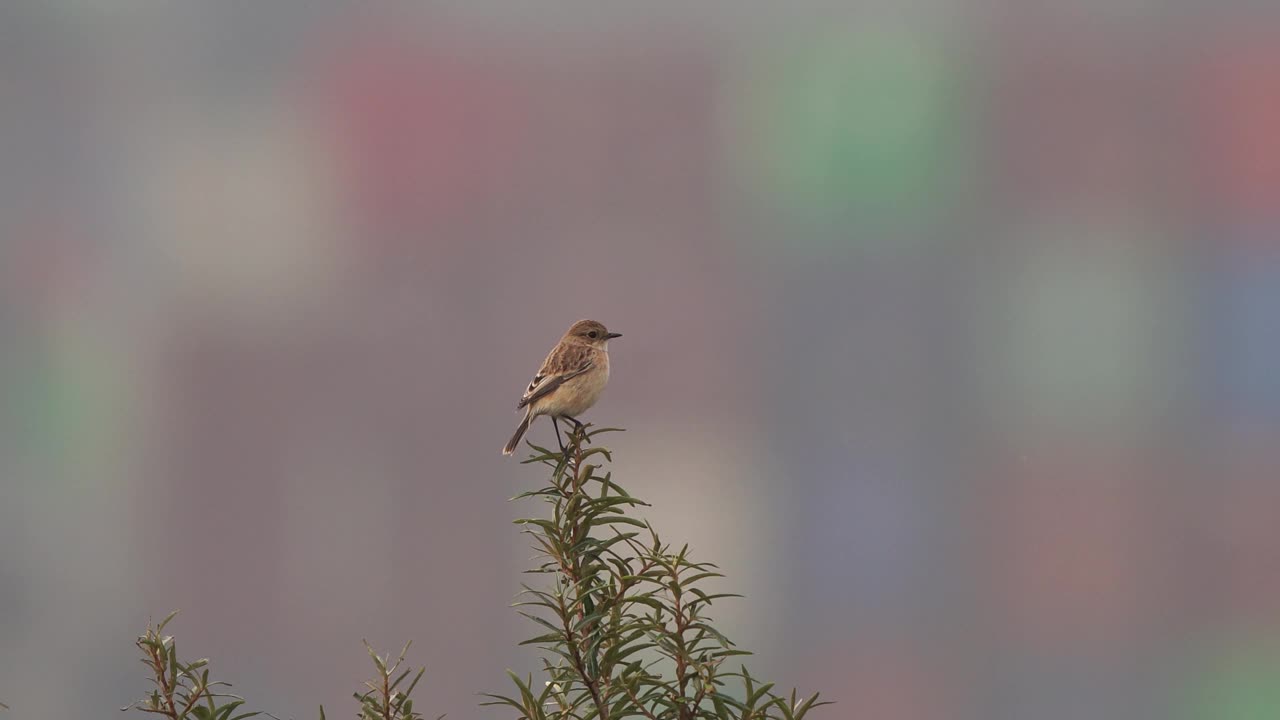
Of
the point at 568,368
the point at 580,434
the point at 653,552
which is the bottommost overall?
the point at 653,552

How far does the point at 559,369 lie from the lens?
215 centimetres

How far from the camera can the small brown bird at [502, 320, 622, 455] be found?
2.10 meters

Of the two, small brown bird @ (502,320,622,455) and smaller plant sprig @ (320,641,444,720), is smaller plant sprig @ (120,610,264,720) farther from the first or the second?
small brown bird @ (502,320,622,455)

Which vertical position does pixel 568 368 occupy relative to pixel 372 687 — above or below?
above

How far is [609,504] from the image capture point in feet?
3.02

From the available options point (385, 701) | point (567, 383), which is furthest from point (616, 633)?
point (567, 383)

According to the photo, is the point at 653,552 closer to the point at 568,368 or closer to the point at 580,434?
the point at 580,434

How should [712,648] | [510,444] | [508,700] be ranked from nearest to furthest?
[508,700] < [712,648] < [510,444]

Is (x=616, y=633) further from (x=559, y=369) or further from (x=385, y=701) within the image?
(x=559, y=369)

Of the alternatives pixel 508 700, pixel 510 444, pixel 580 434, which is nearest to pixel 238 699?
pixel 508 700

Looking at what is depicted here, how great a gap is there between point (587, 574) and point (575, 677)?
9cm

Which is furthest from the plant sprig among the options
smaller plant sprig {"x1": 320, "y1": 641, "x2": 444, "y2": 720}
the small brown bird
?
the small brown bird

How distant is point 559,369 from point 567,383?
5cm

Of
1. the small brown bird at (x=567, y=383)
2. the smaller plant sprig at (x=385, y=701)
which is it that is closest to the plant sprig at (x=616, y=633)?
the smaller plant sprig at (x=385, y=701)
